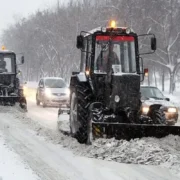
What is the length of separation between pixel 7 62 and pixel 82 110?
969cm

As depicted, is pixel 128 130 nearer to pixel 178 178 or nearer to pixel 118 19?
pixel 178 178

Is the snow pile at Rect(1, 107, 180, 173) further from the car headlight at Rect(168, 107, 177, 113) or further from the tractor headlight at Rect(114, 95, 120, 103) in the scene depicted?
the car headlight at Rect(168, 107, 177, 113)

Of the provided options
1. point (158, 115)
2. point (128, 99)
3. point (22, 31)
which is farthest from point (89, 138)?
point (22, 31)

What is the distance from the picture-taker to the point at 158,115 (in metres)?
9.05

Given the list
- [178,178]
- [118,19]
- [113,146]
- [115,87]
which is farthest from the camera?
[118,19]

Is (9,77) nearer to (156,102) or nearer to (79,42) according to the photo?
(156,102)

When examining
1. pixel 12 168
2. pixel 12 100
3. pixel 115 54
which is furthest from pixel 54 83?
pixel 12 168

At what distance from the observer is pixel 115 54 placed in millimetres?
9039

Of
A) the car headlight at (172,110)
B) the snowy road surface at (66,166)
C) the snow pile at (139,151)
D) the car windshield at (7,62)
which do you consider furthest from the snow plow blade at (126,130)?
the car windshield at (7,62)

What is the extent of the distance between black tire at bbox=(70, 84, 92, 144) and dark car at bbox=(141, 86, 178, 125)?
4.05 m

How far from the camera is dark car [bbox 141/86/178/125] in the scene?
43.0ft

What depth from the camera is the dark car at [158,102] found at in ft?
43.0

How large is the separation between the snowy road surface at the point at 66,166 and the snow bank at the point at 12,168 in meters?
0.16

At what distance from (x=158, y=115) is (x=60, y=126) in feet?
9.89
